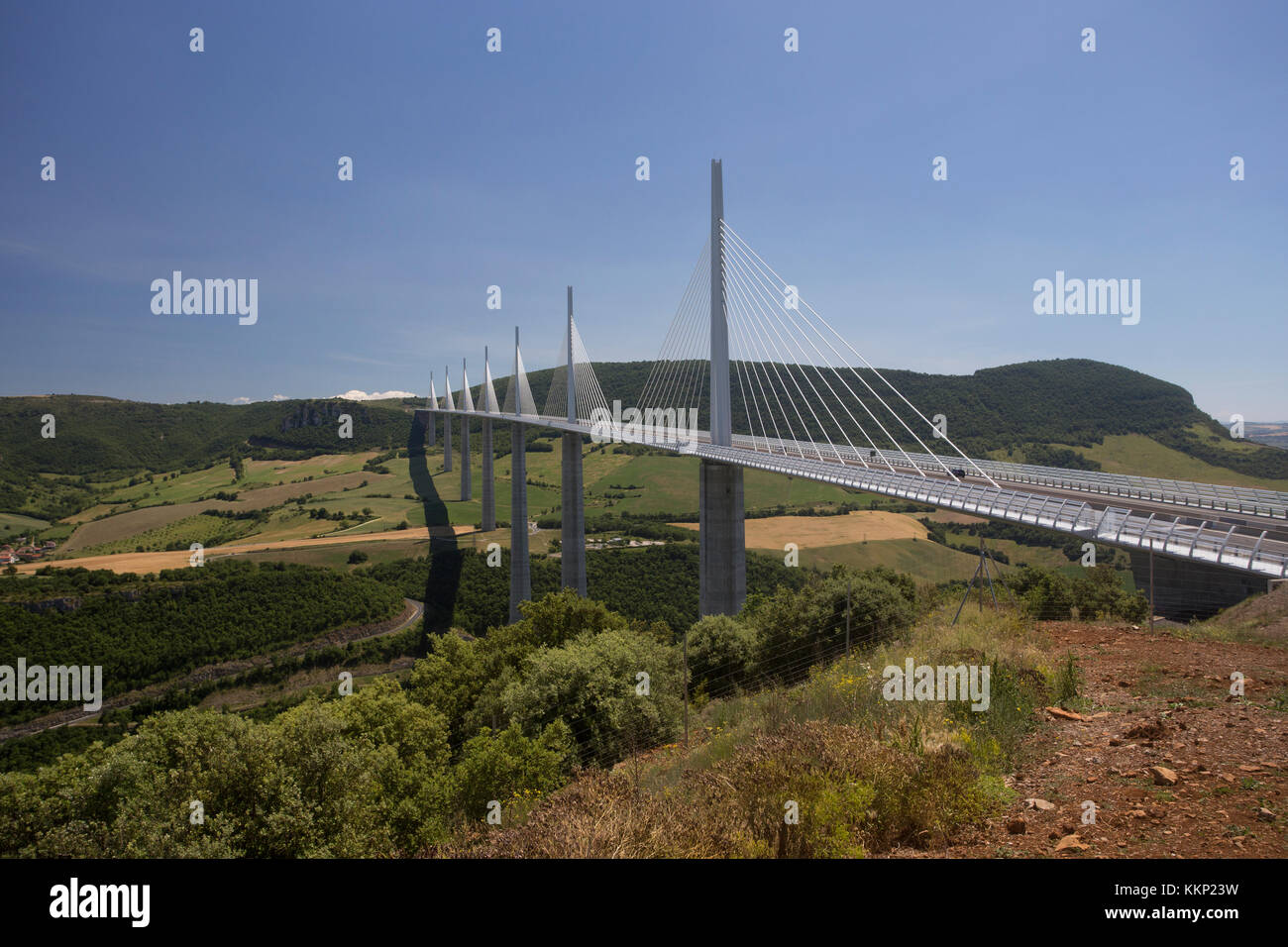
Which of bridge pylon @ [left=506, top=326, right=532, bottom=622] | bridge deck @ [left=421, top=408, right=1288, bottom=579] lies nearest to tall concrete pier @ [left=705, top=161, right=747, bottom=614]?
bridge deck @ [left=421, top=408, right=1288, bottom=579]

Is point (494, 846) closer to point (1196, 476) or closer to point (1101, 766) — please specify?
point (1101, 766)

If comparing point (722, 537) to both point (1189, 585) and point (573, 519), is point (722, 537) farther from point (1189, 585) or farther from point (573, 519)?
point (573, 519)

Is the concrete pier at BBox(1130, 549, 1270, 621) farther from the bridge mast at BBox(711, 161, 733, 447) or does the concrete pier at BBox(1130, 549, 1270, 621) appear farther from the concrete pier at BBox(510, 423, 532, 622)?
the concrete pier at BBox(510, 423, 532, 622)

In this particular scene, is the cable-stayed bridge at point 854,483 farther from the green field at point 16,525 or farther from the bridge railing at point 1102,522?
the green field at point 16,525

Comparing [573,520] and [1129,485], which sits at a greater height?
[1129,485]
